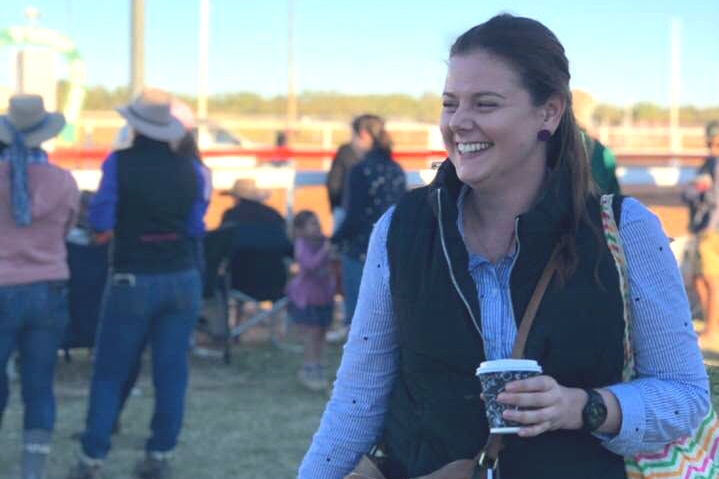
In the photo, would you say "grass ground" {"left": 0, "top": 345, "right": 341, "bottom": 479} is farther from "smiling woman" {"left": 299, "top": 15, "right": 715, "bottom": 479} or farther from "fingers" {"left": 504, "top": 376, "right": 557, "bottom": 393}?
"fingers" {"left": 504, "top": 376, "right": 557, "bottom": 393}

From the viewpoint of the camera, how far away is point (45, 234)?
18.0 ft

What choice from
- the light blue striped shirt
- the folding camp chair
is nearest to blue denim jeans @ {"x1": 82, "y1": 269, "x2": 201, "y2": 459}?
the folding camp chair

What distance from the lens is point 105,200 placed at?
548 centimetres

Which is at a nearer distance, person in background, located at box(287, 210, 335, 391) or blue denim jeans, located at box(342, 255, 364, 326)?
blue denim jeans, located at box(342, 255, 364, 326)

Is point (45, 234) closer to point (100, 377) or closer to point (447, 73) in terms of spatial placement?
point (100, 377)

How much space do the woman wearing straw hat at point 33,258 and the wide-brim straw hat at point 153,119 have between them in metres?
0.33

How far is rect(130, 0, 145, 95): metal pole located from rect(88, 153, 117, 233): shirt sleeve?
4.17 metres

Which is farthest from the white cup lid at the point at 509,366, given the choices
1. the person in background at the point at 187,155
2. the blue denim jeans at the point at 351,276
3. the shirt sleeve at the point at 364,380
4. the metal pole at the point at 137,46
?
the metal pole at the point at 137,46

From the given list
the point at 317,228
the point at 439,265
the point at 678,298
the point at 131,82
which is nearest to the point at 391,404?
the point at 439,265

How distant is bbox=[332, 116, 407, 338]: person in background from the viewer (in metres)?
7.57

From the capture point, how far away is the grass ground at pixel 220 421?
6234 millimetres

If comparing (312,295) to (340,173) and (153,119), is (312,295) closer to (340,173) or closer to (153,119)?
(340,173)

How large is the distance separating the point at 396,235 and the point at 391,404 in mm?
291

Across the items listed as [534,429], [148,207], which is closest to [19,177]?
[148,207]
